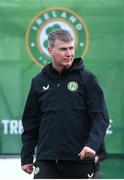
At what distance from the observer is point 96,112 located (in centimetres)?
445

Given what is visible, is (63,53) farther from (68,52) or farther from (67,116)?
(67,116)

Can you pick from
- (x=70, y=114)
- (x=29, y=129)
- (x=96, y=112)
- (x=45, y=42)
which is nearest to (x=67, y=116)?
(x=70, y=114)

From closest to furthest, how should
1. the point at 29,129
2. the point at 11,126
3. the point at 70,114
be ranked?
the point at 70,114 < the point at 29,129 < the point at 11,126

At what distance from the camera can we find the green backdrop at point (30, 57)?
7.79 m

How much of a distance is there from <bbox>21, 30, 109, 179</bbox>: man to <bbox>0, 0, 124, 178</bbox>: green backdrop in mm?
3272

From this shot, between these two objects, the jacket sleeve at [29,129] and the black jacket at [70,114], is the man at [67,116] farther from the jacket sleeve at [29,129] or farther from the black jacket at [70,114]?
the jacket sleeve at [29,129]

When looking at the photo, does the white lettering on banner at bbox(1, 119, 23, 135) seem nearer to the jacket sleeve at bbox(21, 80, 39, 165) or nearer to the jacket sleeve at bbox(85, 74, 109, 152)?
the jacket sleeve at bbox(21, 80, 39, 165)

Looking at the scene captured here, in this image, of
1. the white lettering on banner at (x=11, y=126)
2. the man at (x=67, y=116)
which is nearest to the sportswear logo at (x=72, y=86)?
the man at (x=67, y=116)

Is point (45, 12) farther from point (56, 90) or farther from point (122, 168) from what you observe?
point (56, 90)

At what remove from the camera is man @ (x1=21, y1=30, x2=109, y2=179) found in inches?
176

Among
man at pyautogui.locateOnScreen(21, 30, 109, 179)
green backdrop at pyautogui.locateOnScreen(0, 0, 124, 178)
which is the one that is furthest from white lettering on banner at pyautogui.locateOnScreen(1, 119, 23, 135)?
man at pyautogui.locateOnScreen(21, 30, 109, 179)

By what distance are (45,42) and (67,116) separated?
3409 millimetres

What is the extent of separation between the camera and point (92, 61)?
7.85m

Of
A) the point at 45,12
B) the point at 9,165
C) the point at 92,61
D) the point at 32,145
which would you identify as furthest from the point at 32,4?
the point at 32,145
